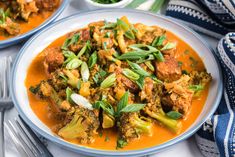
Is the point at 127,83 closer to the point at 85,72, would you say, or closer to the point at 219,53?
the point at 85,72

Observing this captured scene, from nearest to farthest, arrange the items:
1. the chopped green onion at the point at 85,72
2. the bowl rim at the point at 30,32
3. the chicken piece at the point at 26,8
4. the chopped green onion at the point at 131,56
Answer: the chopped green onion at the point at 85,72 → the chopped green onion at the point at 131,56 → the bowl rim at the point at 30,32 → the chicken piece at the point at 26,8

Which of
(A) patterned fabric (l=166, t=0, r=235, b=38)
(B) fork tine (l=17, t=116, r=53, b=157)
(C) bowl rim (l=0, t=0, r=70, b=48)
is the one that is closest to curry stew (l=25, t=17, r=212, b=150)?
(B) fork tine (l=17, t=116, r=53, b=157)

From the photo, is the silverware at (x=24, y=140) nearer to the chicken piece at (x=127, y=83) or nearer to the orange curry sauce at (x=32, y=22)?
the chicken piece at (x=127, y=83)

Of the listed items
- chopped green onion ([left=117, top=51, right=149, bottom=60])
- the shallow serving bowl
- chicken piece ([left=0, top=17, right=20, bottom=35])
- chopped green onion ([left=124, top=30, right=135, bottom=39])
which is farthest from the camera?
chicken piece ([left=0, top=17, right=20, bottom=35])

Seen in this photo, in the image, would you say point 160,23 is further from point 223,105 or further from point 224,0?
point 223,105

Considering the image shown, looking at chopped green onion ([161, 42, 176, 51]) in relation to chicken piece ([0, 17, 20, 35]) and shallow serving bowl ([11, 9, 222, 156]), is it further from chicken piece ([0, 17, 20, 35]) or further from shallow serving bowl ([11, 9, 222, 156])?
chicken piece ([0, 17, 20, 35])

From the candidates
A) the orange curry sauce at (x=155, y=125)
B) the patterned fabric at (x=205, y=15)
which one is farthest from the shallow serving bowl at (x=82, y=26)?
the patterned fabric at (x=205, y=15)

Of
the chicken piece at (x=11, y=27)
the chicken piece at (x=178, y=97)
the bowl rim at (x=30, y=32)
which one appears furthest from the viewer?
the chicken piece at (x=11, y=27)
